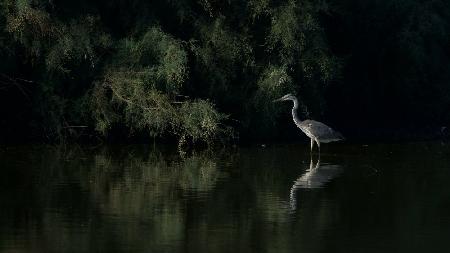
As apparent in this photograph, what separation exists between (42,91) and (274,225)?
11634 millimetres

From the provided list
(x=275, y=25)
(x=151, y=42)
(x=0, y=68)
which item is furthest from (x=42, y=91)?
(x=275, y=25)

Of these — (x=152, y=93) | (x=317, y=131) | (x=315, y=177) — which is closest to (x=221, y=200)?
(x=315, y=177)

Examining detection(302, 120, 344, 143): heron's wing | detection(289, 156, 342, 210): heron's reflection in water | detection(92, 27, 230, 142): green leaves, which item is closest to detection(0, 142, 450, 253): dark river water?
detection(289, 156, 342, 210): heron's reflection in water

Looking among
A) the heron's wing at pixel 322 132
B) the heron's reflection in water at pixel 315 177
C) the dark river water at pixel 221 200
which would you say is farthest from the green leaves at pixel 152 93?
the heron's reflection in water at pixel 315 177

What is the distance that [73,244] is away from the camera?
1265 cm

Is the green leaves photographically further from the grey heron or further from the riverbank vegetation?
the grey heron

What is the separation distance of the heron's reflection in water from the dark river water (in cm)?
2

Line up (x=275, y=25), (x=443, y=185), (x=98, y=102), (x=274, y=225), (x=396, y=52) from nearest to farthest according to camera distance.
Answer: (x=274, y=225) → (x=443, y=185) → (x=98, y=102) → (x=275, y=25) → (x=396, y=52)

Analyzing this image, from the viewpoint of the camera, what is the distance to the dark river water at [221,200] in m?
13.1

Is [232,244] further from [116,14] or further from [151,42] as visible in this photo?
[116,14]

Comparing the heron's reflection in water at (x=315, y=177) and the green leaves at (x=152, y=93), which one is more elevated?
the green leaves at (x=152, y=93)

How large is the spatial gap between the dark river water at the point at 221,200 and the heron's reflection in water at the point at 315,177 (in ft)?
0.06

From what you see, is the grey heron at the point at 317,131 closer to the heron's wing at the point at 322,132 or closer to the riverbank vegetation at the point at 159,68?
the heron's wing at the point at 322,132

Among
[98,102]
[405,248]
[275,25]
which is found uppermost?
[275,25]
